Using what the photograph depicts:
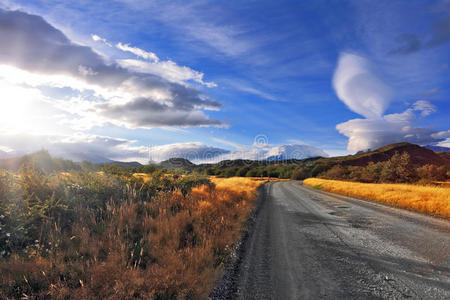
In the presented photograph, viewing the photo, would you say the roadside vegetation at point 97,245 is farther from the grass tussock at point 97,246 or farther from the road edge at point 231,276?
the road edge at point 231,276

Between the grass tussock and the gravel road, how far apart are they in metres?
0.80

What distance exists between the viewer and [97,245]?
4566 mm

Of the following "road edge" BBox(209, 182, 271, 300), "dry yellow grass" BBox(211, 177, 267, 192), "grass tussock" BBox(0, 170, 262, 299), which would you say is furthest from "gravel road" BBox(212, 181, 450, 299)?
"dry yellow grass" BBox(211, 177, 267, 192)

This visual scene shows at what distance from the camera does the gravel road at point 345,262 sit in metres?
3.48

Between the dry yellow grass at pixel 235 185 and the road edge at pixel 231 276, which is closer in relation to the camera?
the road edge at pixel 231 276

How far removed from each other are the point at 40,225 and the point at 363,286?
7498 millimetres

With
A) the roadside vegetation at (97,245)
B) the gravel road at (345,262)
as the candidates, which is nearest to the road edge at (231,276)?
the gravel road at (345,262)

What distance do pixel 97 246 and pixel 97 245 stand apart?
0.05 m

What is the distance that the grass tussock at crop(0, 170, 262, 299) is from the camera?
3.17 meters

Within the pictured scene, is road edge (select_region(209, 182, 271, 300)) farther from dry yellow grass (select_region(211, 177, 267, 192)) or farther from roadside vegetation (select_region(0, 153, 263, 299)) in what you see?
dry yellow grass (select_region(211, 177, 267, 192))

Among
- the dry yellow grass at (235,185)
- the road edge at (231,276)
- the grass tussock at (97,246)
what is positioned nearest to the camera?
Answer: the grass tussock at (97,246)

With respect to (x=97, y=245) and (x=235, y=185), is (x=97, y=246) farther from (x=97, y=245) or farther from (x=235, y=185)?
(x=235, y=185)

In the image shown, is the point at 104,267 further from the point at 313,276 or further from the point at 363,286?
the point at 363,286

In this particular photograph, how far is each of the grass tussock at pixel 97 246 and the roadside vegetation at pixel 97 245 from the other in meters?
0.01
